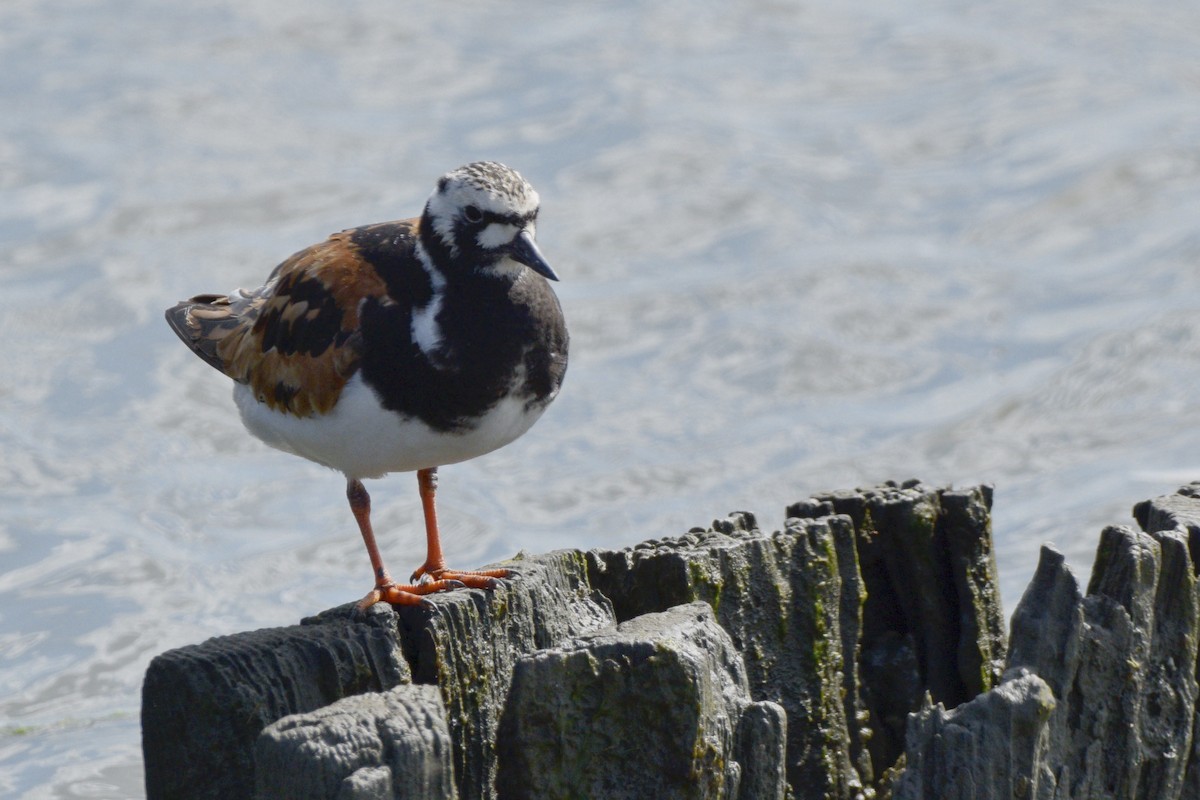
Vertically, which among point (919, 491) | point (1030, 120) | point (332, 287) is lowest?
point (919, 491)

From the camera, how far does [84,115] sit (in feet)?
40.8

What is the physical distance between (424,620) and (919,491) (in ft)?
4.72

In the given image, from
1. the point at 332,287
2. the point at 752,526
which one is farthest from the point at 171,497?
the point at 752,526

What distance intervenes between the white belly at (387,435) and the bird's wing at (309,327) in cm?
6

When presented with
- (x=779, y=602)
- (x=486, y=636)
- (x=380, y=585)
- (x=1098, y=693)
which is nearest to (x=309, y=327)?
(x=380, y=585)

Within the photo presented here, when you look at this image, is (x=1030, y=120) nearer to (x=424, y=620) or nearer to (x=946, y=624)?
(x=946, y=624)

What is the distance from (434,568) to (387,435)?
2.34 feet

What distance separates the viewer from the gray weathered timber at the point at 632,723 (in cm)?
301

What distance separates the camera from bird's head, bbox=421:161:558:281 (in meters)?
4.55

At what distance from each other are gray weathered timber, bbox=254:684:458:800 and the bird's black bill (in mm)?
1921

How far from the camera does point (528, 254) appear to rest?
14.9 ft

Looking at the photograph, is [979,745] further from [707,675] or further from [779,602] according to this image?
[779,602]

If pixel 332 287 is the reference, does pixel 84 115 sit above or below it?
above

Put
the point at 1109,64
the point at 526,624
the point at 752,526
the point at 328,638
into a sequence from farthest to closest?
the point at 1109,64 → the point at 752,526 → the point at 526,624 → the point at 328,638
